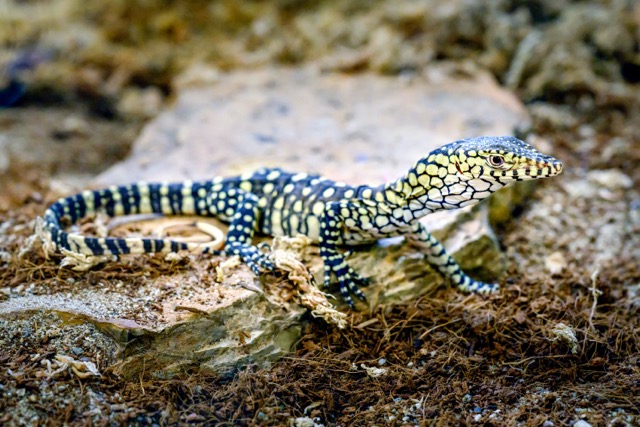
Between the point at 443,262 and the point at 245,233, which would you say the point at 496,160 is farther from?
the point at 245,233

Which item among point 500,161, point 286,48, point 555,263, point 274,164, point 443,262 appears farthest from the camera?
point 286,48

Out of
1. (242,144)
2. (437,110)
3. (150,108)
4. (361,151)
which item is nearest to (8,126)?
(150,108)

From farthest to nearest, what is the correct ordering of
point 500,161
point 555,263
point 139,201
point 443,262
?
point 555,263
point 139,201
point 443,262
point 500,161

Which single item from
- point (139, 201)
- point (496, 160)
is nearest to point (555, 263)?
point (496, 160)

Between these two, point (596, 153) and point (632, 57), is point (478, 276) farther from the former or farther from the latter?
point (632, 57)

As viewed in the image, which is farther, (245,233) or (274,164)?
(274,164)

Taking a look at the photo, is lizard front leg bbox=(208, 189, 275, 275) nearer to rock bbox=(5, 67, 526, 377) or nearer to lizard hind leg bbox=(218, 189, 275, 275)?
lizard hind leg bbox=(218, 189, 275, 275)
